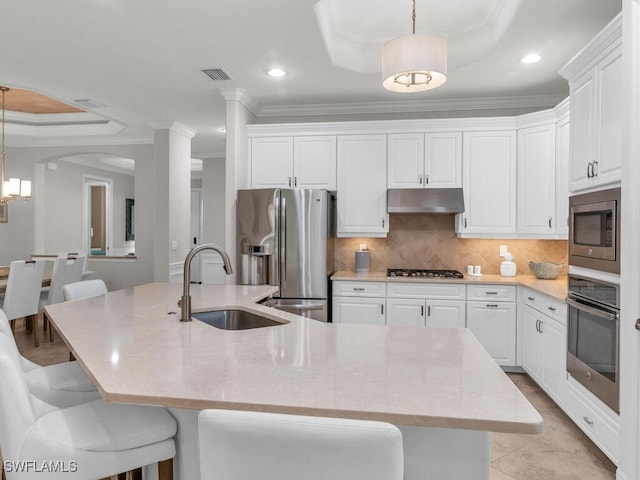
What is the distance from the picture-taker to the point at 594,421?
2.42 metres

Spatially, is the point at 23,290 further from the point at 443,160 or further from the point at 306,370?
the point at 443,160

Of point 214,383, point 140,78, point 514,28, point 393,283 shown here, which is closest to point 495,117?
point 514,28

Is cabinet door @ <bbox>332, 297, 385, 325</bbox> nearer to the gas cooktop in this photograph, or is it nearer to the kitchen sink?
the gas cooktop

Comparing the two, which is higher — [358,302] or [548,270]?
[548,270]

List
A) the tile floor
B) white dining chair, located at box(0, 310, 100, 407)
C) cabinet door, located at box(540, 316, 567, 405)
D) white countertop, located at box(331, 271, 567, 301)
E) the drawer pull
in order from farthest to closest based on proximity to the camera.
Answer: white countertop, located at box(331, 271, 567, 301)
cabinet door, located at box(540, 316, 567, 405)
the drawer pull
the tile floor
white dining chair, located at box(0, 310, 100, 407)

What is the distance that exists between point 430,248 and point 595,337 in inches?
89.7

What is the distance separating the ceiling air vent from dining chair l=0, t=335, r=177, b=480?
9.70 feet

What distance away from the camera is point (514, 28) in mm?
3000

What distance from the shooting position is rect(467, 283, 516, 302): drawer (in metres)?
3.91

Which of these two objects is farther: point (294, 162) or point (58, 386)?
point (294, 162)

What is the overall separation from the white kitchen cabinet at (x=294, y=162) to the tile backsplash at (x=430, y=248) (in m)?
0.79

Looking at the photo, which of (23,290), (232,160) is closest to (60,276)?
(23,290)

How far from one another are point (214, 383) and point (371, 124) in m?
3.58

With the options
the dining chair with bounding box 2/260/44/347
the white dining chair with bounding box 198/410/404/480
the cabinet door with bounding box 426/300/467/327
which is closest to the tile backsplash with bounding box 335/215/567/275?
the cabinet door with bounding box 426/300/467/327
